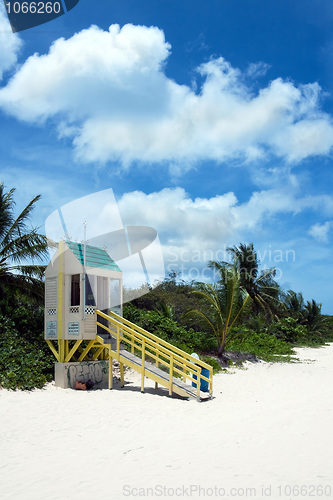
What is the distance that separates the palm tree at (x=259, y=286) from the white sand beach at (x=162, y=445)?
20.4 metres

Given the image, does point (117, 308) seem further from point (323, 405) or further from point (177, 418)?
point (323, 405)

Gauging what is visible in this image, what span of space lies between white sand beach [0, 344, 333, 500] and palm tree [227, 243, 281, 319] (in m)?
20.4

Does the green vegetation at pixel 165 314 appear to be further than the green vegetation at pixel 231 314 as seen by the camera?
No

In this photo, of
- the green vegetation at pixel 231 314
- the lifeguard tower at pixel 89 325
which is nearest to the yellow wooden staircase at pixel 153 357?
the lifeguard tower at pixel 89 325

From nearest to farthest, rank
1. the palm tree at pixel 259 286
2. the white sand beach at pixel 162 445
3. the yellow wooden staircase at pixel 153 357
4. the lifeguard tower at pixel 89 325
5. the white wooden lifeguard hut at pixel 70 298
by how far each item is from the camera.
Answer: the white sand beach at pixel 162 445 → the yellow wooden staircase at pixel 153 357 → the lifeguard tower at pixel 89 325 → the white wooden lifeguard hut at pixel 70 298 → the palm tree at pixel 259 286

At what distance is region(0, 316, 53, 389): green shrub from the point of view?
41.1 feet

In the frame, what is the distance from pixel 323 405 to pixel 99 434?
19.2ft

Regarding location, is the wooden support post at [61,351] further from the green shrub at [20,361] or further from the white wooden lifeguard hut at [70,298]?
the green shrub at [20,361]

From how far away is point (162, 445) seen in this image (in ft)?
25.1

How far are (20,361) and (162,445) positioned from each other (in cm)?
736

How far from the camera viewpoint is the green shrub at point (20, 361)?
1252 cm

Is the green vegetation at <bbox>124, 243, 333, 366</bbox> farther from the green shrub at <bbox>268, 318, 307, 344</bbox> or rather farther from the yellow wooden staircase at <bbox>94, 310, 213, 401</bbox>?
the yellow wooden staircase at <bbox>94, 310, 213, 401</bbox>

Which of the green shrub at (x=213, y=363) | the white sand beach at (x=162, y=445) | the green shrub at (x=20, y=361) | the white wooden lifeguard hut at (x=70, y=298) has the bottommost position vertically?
the white sand beach at (x=162, y=445)

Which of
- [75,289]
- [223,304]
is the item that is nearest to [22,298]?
[75,289]
